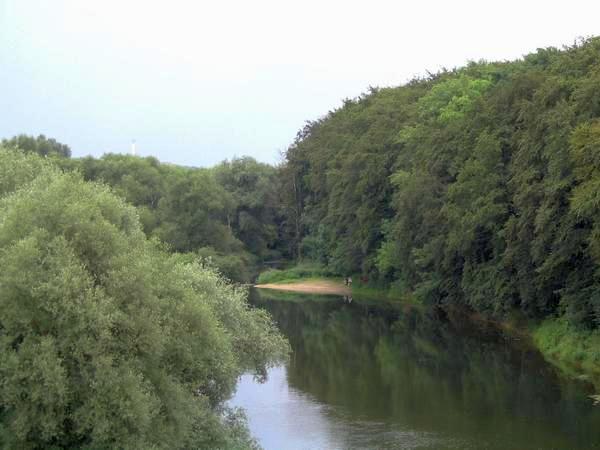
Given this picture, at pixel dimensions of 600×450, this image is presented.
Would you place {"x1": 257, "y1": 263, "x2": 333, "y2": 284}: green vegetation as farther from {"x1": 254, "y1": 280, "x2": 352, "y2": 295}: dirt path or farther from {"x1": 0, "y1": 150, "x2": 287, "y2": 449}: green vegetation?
{"x1": 0, "y1": 150, "x2": 287, "y2": 449}: green vegetation

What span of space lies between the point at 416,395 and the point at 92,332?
2174cm

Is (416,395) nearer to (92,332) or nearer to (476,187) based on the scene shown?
(476,187)

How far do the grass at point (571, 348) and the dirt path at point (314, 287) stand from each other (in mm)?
34783

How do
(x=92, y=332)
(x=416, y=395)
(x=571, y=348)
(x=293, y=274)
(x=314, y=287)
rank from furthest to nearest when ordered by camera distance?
(x=293, y=274)
(x=314, y=287)
(x=571, y=348)
(x=416, y=395)
(x=92, y=332)

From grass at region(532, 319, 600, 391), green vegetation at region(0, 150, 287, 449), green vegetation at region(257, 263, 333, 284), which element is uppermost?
green vegetation at region(0, 150, 287, 449)

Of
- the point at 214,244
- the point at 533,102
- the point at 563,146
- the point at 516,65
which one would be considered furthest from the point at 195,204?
the point at 563,146

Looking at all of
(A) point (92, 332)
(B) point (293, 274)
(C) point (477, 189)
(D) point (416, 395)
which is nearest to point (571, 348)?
(D) point (416, 395)

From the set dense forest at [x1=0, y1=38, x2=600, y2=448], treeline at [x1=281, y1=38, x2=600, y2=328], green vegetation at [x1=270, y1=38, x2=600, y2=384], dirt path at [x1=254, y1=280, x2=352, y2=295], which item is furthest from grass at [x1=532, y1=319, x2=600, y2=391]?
dirt path at [x1=254, y1=280, x2=352, y2=295]

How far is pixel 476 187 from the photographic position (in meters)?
51.7

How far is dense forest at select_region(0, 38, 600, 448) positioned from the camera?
17.7 m

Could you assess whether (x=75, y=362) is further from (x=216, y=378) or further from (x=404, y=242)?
(x=404, y=242)

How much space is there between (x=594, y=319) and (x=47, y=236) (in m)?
29.9

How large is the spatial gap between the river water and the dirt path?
23.9 m

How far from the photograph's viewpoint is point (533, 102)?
1858 inches
